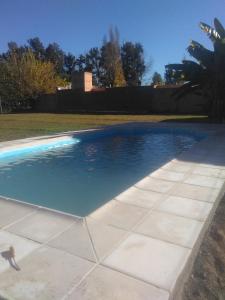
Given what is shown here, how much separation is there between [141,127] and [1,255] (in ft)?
39.9

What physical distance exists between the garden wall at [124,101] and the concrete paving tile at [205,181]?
18.0 meters

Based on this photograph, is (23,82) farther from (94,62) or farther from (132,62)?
(94,62)

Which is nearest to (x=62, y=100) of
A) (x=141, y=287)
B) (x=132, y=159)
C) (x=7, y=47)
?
(x=132, y=159)

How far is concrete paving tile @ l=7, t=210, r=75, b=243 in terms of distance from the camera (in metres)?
3.40

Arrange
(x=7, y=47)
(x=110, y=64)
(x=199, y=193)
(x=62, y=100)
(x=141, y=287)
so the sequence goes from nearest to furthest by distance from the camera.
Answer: (x=141, y=287) < (x=199, y=193) < (x=62, y=100) < (x=110, y=64) < (x=7, y=47)

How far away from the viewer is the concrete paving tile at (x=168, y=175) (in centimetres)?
565

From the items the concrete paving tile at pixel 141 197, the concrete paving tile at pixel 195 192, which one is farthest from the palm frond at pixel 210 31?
the concrete paving tile at pixel 141 197

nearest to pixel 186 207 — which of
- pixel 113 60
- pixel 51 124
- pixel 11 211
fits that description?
pixel 11 211

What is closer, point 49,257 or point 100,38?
point 49,257

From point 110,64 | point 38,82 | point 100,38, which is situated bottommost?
point 38,82

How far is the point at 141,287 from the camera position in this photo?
2486 mm

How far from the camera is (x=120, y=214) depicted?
397cm

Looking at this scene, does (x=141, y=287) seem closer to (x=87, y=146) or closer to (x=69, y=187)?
(x=69, y=187)

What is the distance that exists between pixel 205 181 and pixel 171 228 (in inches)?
85.5
